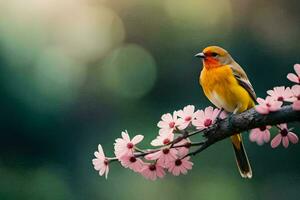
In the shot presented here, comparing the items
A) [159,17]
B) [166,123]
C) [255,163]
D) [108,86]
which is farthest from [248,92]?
[159,17]

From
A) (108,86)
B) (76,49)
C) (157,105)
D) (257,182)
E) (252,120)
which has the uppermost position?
(76,49)

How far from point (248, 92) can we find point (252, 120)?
0.41 meters

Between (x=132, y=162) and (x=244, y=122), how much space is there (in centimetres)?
16

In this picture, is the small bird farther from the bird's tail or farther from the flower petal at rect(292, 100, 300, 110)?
the flower petal at rect(292, 100, 300, 110)

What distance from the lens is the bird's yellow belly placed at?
55.6 inches

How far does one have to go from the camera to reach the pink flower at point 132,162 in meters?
1.04

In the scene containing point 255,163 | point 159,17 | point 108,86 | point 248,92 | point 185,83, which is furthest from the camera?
point 159,17

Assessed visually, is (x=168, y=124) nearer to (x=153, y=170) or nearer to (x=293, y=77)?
(x=153, y=170)

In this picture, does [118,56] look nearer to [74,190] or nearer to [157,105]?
[157,105]

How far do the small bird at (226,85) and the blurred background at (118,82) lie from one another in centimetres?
356

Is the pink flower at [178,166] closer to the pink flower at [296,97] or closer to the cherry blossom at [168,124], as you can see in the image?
the cherry blossom at [168,124]

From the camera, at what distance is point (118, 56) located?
655cm

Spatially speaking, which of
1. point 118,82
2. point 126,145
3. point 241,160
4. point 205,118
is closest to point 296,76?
point 205,118

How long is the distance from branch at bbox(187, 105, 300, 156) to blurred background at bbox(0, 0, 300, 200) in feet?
13.2
